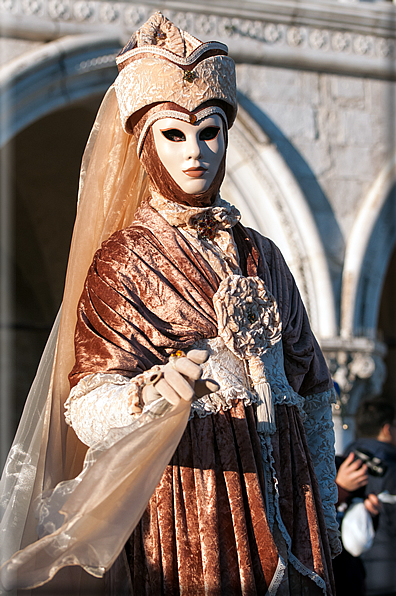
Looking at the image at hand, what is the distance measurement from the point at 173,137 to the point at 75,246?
0.39 m

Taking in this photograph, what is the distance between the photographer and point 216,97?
160 cm

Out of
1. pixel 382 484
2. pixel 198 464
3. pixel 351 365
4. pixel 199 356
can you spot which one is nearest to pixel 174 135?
pixel 199 356

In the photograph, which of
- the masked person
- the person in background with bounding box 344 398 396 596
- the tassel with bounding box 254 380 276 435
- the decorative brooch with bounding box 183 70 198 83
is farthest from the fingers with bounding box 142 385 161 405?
the person in background with bounding box 344 398 396 596

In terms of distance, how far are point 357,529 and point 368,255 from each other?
1.90m

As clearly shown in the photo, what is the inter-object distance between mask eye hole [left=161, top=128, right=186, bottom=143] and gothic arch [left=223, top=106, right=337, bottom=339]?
2.68m

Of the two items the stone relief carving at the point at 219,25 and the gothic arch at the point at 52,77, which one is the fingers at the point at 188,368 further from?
the stone relief carving at the point at 219,25

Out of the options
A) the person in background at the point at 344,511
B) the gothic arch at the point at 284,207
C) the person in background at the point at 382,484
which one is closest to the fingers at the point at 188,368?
the person in background at the point at 344,511

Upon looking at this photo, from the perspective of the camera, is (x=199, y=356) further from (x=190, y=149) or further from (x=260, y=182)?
(x=260, y=182)

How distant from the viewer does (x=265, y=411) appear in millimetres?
1499

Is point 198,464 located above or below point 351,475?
below

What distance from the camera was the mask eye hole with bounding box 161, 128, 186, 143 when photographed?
5.20 feet

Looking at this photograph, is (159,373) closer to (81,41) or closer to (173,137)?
(173,137)

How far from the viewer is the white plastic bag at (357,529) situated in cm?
290

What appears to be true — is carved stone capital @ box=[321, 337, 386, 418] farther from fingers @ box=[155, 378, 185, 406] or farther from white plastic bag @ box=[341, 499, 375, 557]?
fingers @ box=[155, 378, 185, 406]
